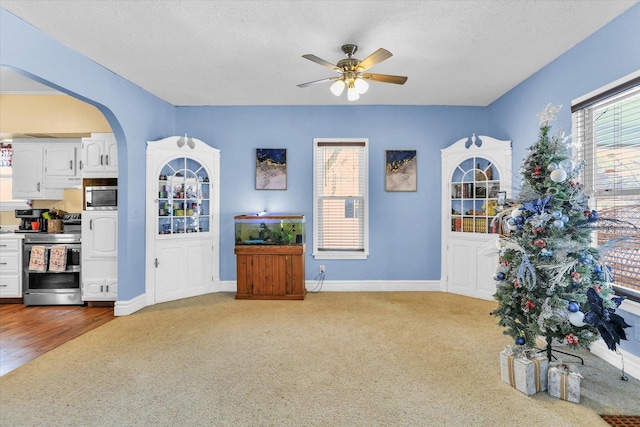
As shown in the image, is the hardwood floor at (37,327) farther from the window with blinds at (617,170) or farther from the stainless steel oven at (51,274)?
the window with blinds at (617,170)

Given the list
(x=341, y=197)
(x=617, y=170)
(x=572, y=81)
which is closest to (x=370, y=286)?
(x=341, y=197)

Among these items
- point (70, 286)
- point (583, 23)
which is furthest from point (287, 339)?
point (583, 23)

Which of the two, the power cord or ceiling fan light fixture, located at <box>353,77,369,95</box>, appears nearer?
ceiling fan light fixture, located at <box>353,77,369,95</box>

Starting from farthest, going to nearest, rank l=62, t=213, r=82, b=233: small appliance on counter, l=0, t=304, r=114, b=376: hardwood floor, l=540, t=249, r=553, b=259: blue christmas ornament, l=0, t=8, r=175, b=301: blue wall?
l=62, t=213, r=82, b=233: small appliance on counter
l=0, t=304, r=114, b=376: hardwood floor
l=0, t=8, r=175, b=301: blue wall
l=540, t=249, r=553, b=259: blue christmas ornament

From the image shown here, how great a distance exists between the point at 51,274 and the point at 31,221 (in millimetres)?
966

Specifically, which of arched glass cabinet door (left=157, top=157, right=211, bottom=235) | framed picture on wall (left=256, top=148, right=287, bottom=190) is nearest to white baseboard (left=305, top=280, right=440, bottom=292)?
framed picture on wall (left=256, top=148, right=287, bottom=190)

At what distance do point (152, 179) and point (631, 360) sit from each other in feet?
17.2

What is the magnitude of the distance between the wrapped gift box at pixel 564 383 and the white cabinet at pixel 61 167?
5.70m

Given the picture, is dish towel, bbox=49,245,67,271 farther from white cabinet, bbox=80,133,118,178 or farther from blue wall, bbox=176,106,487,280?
blue wall, bbox=176,106,487,280

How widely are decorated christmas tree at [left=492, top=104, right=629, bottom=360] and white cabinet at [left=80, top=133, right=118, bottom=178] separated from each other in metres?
4.55

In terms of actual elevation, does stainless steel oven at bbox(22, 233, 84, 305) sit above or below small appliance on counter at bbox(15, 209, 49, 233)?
below

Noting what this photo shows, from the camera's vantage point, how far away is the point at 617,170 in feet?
8.89

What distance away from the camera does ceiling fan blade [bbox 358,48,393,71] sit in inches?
103

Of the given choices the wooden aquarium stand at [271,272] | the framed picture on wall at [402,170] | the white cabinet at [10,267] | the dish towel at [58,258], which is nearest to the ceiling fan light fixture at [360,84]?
the framed picture on wall at [402,170]
